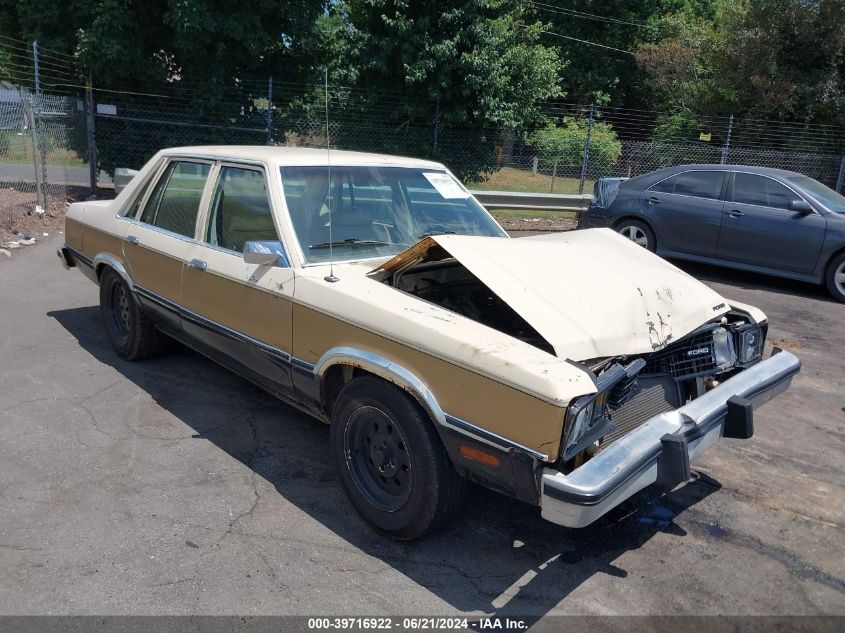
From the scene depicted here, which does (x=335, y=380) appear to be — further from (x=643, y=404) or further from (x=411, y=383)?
(x=643, y=404)

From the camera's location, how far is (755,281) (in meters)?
9.43

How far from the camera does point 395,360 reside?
308 cm

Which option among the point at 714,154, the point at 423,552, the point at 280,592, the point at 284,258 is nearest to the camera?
the point at 280,592

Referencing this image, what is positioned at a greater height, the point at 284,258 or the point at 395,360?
the point at 284,258

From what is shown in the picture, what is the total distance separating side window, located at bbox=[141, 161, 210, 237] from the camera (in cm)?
458

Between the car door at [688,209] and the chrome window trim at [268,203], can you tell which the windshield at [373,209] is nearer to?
the chrome window trim at [268,203]

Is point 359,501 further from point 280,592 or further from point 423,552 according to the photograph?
point 280,592

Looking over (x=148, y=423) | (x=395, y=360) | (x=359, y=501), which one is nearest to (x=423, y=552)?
(x=359, y=501)

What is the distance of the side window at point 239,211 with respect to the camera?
4000 millimetres

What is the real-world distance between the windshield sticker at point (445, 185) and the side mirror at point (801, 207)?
5687mm

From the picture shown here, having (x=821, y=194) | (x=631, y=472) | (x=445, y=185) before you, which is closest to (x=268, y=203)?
(x=445, y=185)

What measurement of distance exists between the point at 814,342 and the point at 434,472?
17.4 feet

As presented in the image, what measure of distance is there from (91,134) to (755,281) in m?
11.9

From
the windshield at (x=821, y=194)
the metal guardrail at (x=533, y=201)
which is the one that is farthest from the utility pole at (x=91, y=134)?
the windshield at (x=821, y=194)
